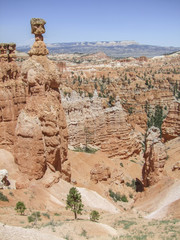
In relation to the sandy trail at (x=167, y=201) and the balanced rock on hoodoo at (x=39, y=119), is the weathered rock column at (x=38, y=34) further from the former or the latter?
the sandy trail at (x=167, y=201)

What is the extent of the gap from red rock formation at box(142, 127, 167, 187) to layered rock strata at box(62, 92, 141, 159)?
9182 millimetres

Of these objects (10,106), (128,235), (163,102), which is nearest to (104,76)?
(163,102)

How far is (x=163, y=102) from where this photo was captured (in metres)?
70.8

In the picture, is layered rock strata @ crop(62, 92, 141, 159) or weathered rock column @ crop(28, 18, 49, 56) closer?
weathered rock column @ crop(28, 18, 49, 56)

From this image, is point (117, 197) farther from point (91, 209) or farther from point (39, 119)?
point (39, 119)

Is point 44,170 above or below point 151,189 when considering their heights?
above

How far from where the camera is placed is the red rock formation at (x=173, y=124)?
41469 millimetres

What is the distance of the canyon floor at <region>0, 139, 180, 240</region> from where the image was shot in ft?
39.6

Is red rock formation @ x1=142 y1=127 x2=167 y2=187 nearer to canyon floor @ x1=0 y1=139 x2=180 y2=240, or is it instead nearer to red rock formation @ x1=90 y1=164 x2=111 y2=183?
canyon floor @ x1=0 y1=139 x2=180 y2=240

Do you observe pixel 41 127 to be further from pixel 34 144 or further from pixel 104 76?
pixel 104 76

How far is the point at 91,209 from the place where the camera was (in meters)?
20.0

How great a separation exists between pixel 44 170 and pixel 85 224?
704 centimetres

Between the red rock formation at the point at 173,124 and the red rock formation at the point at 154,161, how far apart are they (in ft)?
44.5

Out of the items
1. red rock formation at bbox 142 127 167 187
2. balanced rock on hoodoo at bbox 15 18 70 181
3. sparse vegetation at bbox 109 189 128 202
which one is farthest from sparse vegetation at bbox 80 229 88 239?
red rock formation at bbox 142 127 167 187
